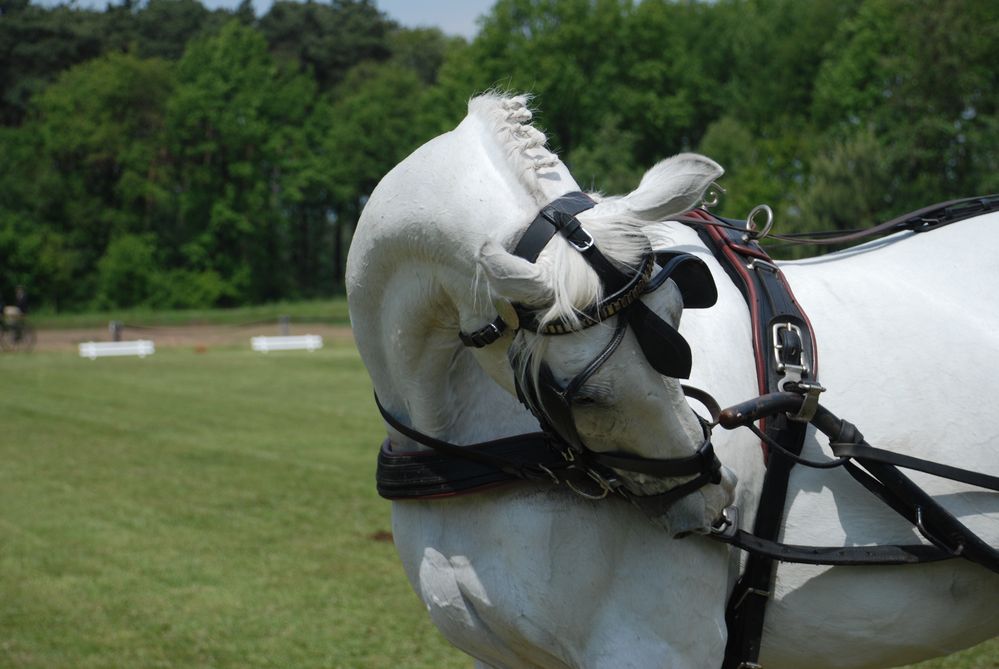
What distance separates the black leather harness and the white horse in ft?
0.13

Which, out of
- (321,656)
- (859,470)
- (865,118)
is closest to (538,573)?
(859,470)

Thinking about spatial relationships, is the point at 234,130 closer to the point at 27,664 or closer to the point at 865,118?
the point at 865,118

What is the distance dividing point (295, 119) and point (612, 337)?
59034 mm

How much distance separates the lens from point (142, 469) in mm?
11211

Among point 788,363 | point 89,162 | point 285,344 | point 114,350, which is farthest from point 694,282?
point 89,162

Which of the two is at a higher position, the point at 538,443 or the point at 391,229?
the point at 391,229

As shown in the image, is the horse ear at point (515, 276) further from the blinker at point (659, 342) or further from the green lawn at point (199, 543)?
the green lawn at point (199, 543)

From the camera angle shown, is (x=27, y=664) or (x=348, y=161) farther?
(x=348, y=161)

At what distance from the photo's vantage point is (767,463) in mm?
2443

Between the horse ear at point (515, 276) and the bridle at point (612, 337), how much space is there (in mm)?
49

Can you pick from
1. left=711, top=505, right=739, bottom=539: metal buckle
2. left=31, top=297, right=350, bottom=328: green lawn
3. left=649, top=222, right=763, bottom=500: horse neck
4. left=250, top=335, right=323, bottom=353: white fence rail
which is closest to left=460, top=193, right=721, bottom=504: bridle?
left=711, top=505, right=739, bottom=539: metal buckle

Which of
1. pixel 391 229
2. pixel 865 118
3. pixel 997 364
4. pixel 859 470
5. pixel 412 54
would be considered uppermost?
pixel 412 54

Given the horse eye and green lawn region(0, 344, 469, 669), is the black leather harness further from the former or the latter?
green lawn region(0, 344, 469, 669)

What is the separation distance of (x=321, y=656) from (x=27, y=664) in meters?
1.55
